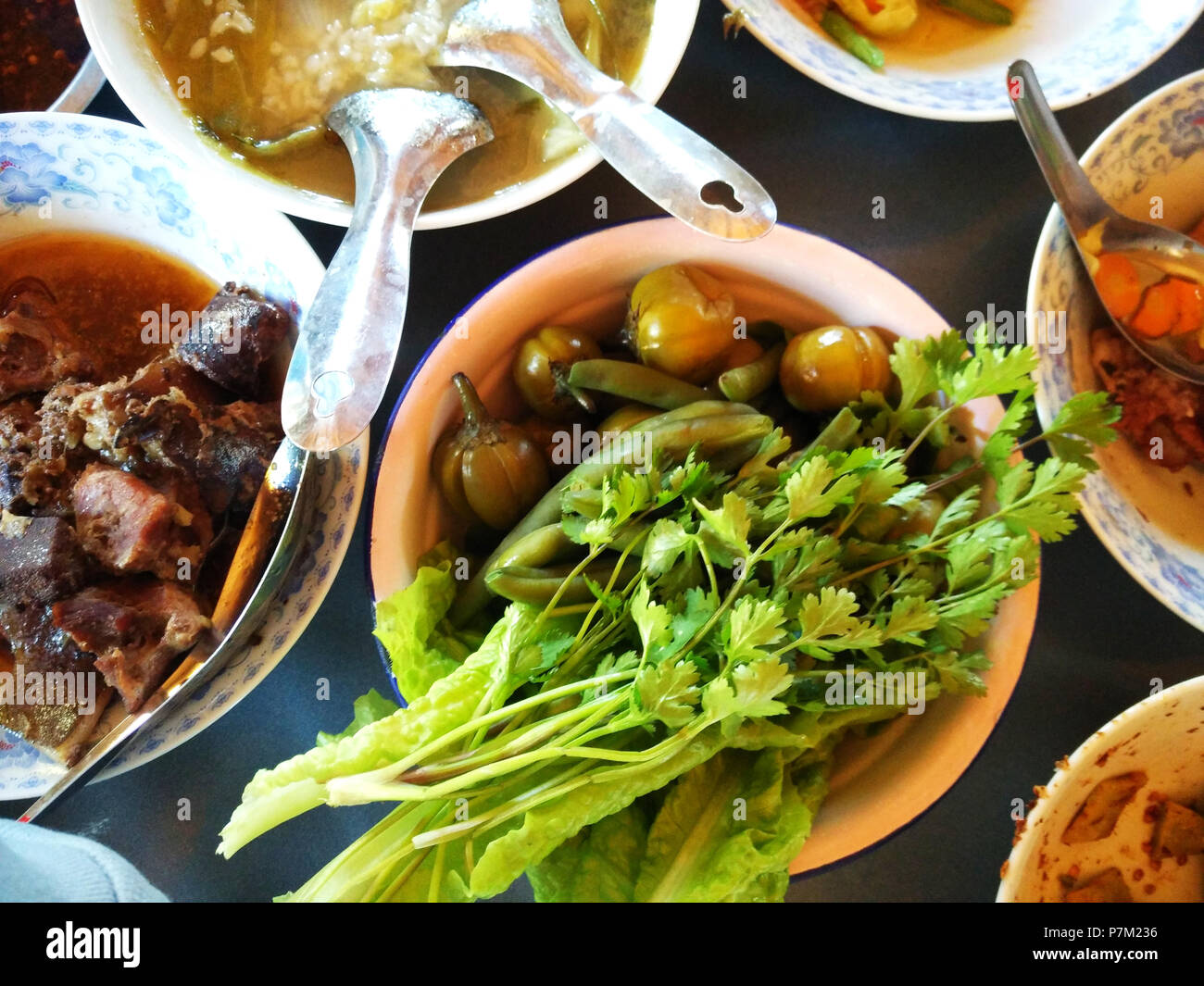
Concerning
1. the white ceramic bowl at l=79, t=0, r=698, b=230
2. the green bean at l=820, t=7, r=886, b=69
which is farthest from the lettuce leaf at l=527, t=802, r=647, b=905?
the green bean at l=820, t=7, r=886, b=69

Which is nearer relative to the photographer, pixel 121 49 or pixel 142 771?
pixel 121 49

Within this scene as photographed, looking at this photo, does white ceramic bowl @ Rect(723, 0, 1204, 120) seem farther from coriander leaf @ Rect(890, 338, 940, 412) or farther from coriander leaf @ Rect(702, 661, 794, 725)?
coriander leaf @ Rect(702, 661, 794, 725)

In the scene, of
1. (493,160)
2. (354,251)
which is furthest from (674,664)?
(493,160)

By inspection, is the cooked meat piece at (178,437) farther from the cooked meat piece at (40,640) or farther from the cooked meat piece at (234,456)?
the cooked meat piece at (40,640)

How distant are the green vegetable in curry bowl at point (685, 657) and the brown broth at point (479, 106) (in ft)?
1.37

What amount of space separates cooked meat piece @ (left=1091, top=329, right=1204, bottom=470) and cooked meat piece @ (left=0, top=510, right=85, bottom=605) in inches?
54.6

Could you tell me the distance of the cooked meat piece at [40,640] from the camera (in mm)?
1048

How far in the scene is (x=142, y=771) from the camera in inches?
48.5

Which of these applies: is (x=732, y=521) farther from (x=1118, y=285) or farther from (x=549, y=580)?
(x=1118, y=285)

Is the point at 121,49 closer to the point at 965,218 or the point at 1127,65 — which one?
the point at 965,218

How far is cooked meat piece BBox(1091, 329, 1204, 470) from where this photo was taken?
3.94 ft

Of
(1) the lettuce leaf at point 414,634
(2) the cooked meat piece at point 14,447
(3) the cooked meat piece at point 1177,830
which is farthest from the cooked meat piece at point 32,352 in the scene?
(3) the cooked meat piece at point 1177,830

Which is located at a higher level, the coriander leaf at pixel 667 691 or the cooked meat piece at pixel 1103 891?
the coriander leaf at pixel 667 691

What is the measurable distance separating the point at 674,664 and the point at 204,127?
3.04 ft
